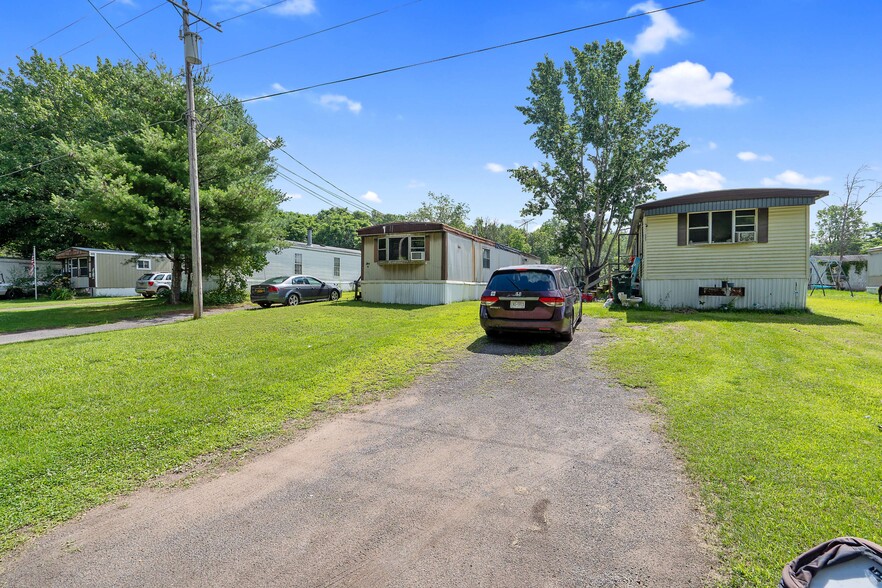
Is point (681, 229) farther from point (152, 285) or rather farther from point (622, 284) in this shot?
point (152, 285)

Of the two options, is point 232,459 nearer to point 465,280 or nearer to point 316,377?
point 316,377

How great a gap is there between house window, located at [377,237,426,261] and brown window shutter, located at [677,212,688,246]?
880cm

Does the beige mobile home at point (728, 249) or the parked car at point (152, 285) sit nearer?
the beige mobile home at point (728, 249)

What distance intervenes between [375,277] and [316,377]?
460 inches

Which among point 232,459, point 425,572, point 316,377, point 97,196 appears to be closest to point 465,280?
point 316,377

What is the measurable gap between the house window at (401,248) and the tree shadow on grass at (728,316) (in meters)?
7.39

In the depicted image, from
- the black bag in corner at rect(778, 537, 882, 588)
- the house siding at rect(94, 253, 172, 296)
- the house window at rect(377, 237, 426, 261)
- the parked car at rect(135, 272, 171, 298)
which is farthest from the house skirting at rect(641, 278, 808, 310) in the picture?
the house siding at rect(94, 253, 172, 296)

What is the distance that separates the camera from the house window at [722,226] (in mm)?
12609

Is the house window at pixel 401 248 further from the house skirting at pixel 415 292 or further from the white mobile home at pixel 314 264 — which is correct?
the white mobile home at pixel 314 264

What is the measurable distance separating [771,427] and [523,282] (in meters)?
4.53

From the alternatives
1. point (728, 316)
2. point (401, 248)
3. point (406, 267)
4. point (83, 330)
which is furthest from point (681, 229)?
point (83, 330)

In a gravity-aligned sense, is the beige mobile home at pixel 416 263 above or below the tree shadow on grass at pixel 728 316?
above

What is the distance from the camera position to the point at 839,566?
1.80 m

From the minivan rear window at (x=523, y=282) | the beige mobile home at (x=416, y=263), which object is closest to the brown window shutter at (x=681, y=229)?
the beige mobile home at (x=416, y=263)
